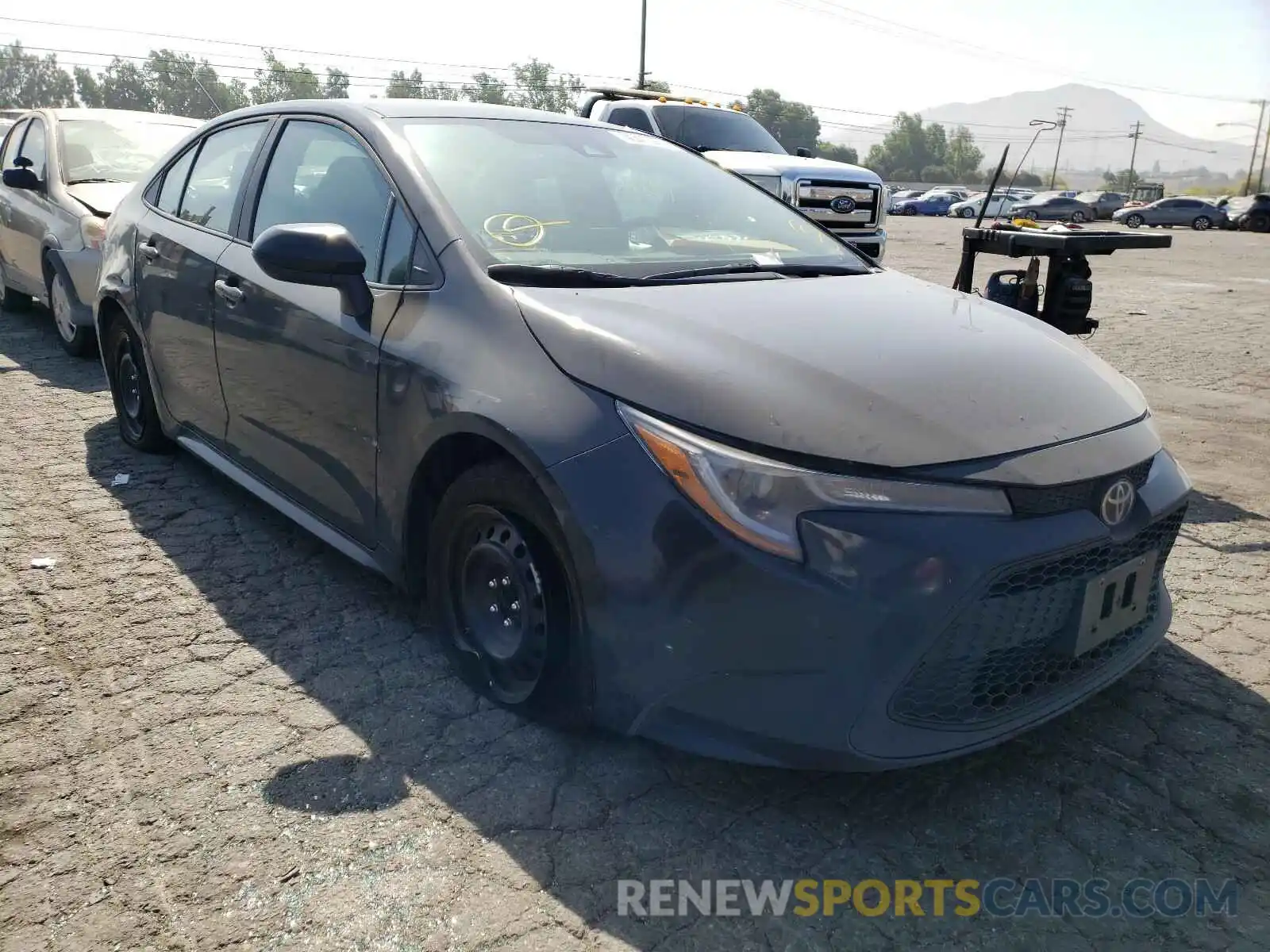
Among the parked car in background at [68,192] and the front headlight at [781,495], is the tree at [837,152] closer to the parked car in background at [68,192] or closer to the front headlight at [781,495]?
the parked car in background at [68,192]

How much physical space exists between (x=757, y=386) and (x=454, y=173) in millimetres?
1345

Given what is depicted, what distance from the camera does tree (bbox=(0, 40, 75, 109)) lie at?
9031 cm

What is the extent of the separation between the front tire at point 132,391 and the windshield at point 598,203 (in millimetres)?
2211

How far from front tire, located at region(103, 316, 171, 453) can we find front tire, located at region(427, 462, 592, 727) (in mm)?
2484

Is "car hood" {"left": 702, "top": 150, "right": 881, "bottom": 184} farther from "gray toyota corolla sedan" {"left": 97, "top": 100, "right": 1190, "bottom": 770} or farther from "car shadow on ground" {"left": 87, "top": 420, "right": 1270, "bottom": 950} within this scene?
"car shadow on ground" {"left": 87, "top": 420, "right": 1270, "bottom": 950}

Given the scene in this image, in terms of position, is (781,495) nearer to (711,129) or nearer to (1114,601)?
(1114,601)

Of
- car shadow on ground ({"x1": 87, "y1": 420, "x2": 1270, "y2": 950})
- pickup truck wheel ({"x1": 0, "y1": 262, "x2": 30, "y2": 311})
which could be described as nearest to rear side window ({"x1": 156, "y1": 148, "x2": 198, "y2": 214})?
car shadow on ground ({"x1": 87, "y1": 420, "x2": 1270, "y2": 950})

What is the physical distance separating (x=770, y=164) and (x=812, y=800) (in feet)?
32.5

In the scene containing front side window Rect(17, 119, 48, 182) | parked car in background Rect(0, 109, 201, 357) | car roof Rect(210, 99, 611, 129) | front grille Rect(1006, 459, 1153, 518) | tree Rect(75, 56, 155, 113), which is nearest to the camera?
front grille Rect(1006, 459, 1153, 518)

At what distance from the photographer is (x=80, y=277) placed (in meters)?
6.57

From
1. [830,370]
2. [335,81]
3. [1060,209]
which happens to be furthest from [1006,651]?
[335,81]

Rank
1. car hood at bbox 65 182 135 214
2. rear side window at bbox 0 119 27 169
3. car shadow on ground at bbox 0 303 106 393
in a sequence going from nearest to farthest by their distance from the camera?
car shadow on ground at bbox 0 303 106 393, car hood at bbox 65 182 135 214, rear side window at bbox 0 119 27 169

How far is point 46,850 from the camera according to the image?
220 cm

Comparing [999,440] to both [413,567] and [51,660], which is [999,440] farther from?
[51,660]
